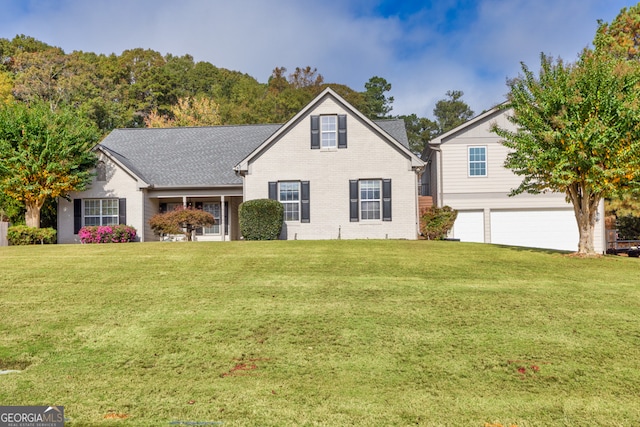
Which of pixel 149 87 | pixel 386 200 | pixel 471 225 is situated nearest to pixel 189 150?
pixel 386 200

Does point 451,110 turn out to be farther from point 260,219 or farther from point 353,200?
point 260,219

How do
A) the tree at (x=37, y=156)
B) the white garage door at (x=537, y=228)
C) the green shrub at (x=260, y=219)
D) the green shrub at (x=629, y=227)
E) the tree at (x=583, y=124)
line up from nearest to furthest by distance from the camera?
the tree at (x=583, y=124) < the green shrub at (x=260, y=219) < the tree at (x=37, y=156) < the white garage door at (x=537, y=228) < the green shrub at (x=629, y=227)

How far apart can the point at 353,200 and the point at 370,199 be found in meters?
0.73

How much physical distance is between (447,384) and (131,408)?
11.2 feet

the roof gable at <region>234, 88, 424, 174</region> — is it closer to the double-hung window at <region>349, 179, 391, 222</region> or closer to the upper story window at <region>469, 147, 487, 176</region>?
the double-hung window at <region>349, 179, 391, 222</region>

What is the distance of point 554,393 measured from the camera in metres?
5.81

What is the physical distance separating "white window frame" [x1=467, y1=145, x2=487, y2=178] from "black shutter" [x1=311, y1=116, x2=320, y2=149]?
7171 mm

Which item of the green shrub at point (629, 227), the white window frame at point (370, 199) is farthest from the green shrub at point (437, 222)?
the green shrub at point (629, 227)

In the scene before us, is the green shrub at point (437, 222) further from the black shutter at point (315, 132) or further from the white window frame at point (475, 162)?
the black shutter at point (315, 132)

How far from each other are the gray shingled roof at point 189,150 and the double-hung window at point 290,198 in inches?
110

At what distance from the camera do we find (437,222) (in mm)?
22266

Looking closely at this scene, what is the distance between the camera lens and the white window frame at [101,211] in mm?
23875

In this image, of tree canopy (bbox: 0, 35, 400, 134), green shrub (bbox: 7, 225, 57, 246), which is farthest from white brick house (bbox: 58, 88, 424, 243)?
tree canopy (bbox: 0, 35, 400, 134)

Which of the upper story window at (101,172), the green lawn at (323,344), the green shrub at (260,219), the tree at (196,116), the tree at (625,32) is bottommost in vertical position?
the green lawn at (323,344)
